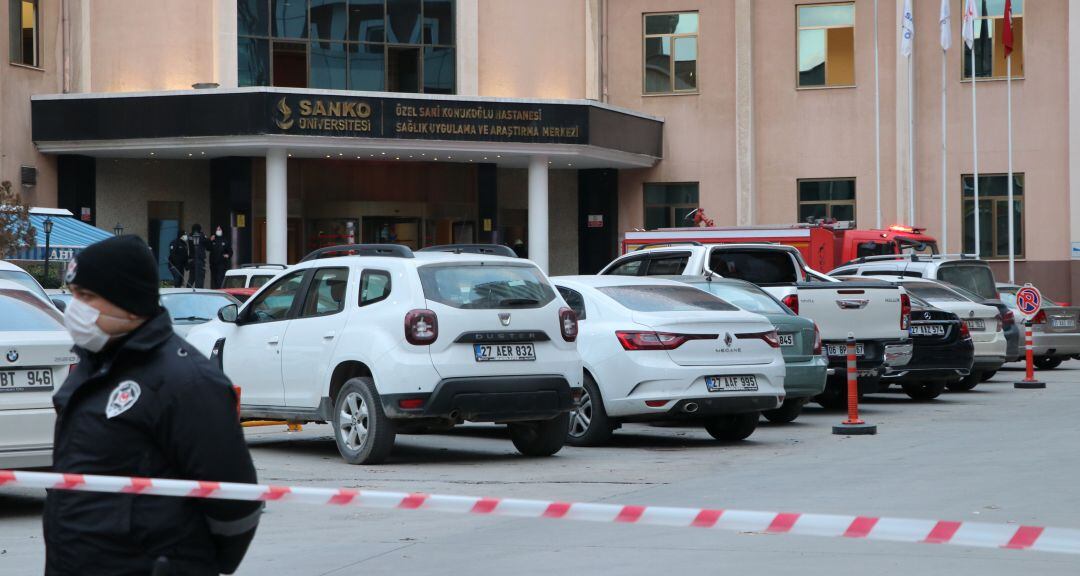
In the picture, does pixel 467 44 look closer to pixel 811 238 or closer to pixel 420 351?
pixel 811 238

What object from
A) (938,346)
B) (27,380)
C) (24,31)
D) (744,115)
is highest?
(24,31)

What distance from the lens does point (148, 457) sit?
367 cm

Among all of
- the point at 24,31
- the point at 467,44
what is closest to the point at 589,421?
the point at 24,31

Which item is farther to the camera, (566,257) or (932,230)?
(566,257)

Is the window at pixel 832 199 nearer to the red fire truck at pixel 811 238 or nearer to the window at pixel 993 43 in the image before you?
the window at pixel 993 43

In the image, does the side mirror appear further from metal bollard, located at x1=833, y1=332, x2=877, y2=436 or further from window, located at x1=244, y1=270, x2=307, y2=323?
metal bollard, located at x1=833, y1=332, x2=877, y2=436

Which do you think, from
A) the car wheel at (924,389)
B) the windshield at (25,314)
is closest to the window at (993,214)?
the car wheel at (924,389)

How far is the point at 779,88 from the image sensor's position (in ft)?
134

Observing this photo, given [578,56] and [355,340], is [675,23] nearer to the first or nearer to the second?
[578,56]

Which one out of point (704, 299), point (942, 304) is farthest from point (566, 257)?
point (704, 299)

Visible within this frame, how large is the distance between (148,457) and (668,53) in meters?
38.9

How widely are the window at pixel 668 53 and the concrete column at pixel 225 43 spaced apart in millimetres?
11310

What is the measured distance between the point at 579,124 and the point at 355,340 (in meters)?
26.4

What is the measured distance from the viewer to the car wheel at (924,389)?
757 inches
